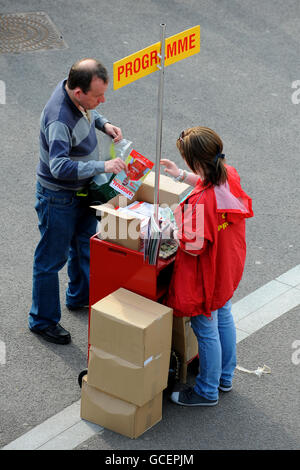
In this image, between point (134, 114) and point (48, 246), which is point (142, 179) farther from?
point (134, 114)

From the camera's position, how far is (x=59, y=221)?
17.2 ft

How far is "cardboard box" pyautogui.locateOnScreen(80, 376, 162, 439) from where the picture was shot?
470cm

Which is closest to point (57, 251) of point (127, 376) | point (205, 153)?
point (127, 376)

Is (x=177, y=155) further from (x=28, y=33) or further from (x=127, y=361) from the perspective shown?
(x=127, y=361)

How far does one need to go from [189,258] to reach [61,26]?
21.8 ft

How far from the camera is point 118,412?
4.73m

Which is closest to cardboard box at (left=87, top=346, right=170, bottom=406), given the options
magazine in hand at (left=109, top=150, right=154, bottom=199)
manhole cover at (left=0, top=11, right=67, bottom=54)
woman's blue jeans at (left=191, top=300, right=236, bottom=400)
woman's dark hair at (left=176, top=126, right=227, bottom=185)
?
woman's blue jeans at (left=191, top=300, right=236, bottom=400)

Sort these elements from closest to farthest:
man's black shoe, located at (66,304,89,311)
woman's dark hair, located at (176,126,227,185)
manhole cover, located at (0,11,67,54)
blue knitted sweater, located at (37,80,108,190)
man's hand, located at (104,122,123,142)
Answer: woman's dark hair, located at (176,126,227,185)
blue knitted sweater, located at (37,80,108,190)
man's hand, located at (104,122,123,142)
man's black shoe, located at (66,304,89,311)
manhole cover, located at (0,11,67,54)

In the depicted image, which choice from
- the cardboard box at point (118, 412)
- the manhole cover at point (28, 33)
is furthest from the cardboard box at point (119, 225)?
the manhole cover at point (28, 33)

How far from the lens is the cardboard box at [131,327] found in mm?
4465

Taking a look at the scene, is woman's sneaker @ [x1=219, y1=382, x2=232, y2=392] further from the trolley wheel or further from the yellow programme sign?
the yellow programme sign

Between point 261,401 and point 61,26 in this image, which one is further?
point 61,26

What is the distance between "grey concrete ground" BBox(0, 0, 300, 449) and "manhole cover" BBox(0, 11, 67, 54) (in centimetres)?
15
